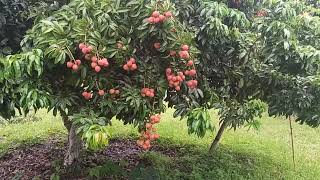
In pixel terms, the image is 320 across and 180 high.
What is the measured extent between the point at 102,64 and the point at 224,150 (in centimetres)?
324

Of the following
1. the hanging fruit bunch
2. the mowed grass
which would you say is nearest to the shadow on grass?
the mowed grass

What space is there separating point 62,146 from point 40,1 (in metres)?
2.37

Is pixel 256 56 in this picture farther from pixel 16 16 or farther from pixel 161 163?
pixel 16 16

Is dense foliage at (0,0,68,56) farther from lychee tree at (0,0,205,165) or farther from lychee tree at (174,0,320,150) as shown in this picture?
lychee tree at (174,0,320,150)

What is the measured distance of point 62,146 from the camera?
17.4 ft

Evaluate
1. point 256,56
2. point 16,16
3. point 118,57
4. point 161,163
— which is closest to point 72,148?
point 161,163

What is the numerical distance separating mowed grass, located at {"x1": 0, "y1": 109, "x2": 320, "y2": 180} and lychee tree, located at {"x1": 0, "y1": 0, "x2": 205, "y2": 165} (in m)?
1.37

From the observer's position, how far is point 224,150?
5469 mm

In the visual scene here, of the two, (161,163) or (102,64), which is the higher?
(102,64)

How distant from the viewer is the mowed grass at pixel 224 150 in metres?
4.71

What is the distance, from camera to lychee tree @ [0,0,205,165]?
2.60m

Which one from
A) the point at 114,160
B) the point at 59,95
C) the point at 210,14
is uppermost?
the point at 210,14

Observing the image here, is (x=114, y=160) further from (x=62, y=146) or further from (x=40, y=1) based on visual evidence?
(x=40, y=1)

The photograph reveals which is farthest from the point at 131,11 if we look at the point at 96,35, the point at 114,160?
the point at 114,160
